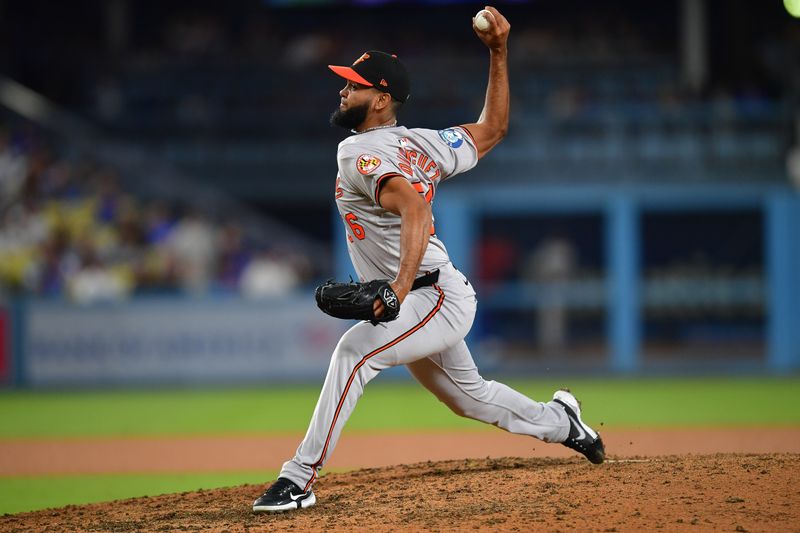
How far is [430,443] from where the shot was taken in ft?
27.6

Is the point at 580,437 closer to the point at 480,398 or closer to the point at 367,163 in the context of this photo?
the point at 480,398

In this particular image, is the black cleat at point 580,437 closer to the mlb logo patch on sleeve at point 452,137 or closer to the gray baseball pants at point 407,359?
the gray baseball pants at point 407,359

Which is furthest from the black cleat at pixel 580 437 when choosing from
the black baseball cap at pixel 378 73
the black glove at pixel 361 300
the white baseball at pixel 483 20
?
the white baseball at pixel 483 20

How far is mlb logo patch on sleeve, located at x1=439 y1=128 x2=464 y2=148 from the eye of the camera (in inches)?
200

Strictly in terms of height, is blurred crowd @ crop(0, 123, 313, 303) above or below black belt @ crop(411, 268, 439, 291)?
above

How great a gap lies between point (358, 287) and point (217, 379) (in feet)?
32.3

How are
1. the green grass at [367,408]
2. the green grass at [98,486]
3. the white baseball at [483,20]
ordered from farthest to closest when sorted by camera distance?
the green grass at [367,408] → the green grass at [98,486] → the white baseball at [483,20]

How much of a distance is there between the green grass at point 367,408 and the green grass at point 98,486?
2403 millimetres

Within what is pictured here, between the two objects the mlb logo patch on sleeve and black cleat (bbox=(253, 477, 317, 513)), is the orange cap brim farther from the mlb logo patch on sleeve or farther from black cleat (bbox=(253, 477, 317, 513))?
black cleat (bbox=(253, 477, 317, 513))

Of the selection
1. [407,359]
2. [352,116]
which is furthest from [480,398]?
[352,116]

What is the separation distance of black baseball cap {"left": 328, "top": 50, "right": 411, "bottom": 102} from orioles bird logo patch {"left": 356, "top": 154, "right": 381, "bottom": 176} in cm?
38

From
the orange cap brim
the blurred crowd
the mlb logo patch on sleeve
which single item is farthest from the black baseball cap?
the blurred crowd

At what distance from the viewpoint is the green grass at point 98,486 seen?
20.3 feet

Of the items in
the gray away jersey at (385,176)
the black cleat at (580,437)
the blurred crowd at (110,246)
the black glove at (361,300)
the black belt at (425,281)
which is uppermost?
the blurred crowd at (110,246)
